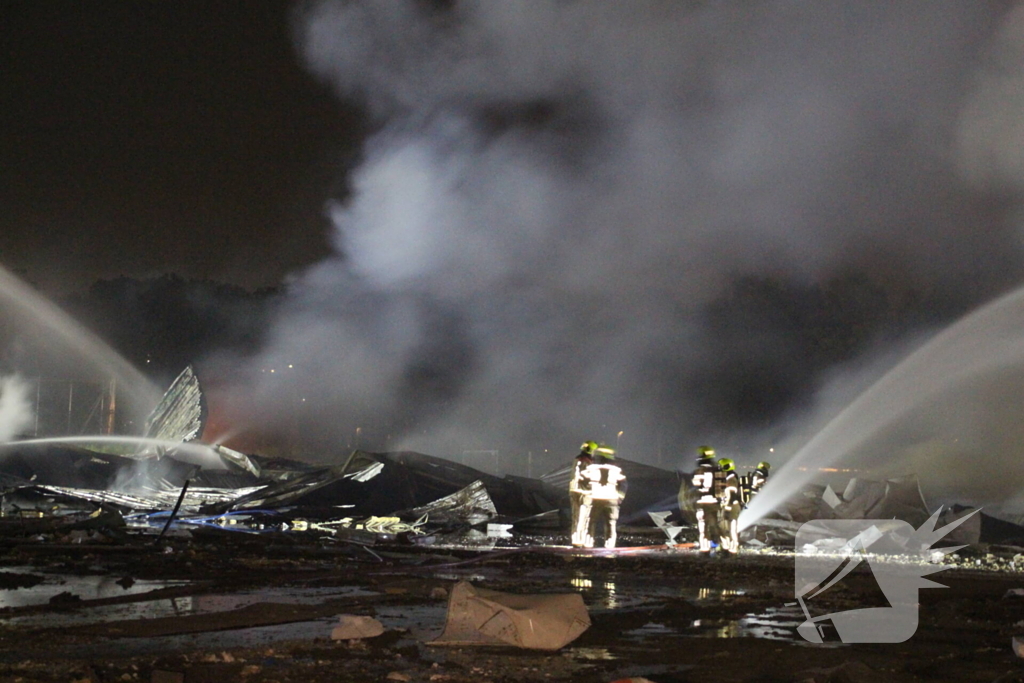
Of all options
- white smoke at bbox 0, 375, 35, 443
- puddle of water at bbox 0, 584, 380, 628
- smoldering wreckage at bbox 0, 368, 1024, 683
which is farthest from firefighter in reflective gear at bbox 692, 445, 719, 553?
white smoke at bbox 0, 375, 35, 443

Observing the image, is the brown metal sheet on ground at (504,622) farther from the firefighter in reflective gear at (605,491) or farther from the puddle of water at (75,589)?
the firefighter in reflective gear at (605,491)

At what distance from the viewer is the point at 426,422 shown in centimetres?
4231

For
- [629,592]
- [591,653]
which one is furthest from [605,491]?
Result: [591,653]

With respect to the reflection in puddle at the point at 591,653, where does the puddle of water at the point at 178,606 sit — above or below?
above

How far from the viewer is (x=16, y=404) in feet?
119

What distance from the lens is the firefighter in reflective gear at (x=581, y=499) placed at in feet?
52.7

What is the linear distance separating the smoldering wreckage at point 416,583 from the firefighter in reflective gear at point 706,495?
0.74 m

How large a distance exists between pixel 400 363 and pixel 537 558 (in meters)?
29.9

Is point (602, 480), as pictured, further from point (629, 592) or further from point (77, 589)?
point (77, 589)

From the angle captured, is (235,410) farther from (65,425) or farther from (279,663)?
(279,663)

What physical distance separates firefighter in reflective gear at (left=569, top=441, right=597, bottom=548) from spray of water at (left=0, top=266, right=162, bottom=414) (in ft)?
94.4

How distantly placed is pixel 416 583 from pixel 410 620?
8.17 feet

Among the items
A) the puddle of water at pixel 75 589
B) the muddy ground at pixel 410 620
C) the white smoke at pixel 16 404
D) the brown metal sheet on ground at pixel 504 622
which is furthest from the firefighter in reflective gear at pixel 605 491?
the white smoke at pixel 16 404

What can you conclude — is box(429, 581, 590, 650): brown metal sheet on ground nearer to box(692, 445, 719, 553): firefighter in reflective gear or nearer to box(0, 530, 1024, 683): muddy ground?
box(0, 530, 1024, 683): muddy ground
